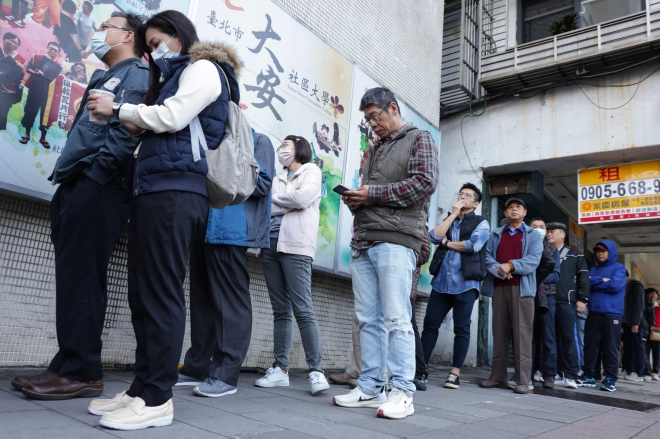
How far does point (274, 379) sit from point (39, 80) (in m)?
2.49

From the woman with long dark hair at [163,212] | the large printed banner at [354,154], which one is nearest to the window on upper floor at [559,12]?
the large printed banner at [354,154]

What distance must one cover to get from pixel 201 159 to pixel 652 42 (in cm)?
742

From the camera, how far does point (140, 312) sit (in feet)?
7.30

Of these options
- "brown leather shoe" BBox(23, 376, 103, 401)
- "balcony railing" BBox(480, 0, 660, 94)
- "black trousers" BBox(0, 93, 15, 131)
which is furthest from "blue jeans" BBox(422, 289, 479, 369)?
"balcony railing" BBox(480, 0, 660, 94)

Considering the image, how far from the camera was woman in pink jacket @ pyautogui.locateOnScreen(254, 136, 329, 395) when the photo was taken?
3.61 m

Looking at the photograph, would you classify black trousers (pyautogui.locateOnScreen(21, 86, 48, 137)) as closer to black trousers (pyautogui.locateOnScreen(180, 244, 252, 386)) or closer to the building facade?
black trousers (pyautogui.locateOnScreen(180, 244, 252, 386))

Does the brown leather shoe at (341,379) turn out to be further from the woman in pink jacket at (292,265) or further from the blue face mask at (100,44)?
the blue face mask at (100,44)

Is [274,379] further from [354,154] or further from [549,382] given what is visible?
[549,382]

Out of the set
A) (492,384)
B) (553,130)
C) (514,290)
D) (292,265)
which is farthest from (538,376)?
(292,265)

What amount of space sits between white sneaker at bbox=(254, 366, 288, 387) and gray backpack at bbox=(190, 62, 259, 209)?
1.54m

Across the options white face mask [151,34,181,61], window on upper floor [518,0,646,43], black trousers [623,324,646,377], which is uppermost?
window on upper floor [518,0,646,43]

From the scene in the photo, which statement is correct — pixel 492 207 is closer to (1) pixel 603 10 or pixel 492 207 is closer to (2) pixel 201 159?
(1) pixel 603 10

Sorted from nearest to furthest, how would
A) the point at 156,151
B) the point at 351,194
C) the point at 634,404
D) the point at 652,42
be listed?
the point at 156,151
the point at 351,194
the point at 634,404
the point at 652,42

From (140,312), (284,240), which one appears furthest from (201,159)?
(284,240)
